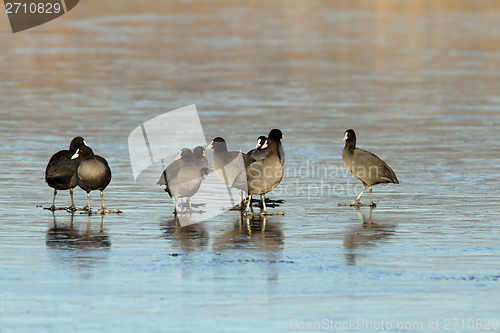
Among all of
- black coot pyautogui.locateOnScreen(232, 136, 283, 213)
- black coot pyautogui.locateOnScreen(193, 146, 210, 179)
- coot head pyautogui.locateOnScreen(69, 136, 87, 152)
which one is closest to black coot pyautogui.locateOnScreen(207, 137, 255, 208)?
black coot pyautogui.locateOnScreen(193, 146, 210, 179)

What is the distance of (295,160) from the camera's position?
1711cm

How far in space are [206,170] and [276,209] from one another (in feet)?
4.18

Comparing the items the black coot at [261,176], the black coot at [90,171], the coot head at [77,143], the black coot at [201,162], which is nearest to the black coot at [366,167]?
the black coot at [261,176]

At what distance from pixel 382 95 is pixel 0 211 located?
713 inches

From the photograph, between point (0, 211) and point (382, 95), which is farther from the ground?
point (382, 95)

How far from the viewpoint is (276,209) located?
12.8 meters

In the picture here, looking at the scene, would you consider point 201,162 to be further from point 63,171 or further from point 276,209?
point 63,171

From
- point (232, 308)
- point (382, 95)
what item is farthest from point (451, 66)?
point (232, 308)

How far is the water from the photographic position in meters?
7.89

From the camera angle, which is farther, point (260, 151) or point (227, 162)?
point (260, 151)

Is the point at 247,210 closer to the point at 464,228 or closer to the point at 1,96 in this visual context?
the point at 464,228

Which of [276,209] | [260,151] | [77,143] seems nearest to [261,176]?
[276,209]

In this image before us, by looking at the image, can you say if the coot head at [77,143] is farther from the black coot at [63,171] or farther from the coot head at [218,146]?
the coot head at [218,146]

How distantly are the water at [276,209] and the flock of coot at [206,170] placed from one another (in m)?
0.51
